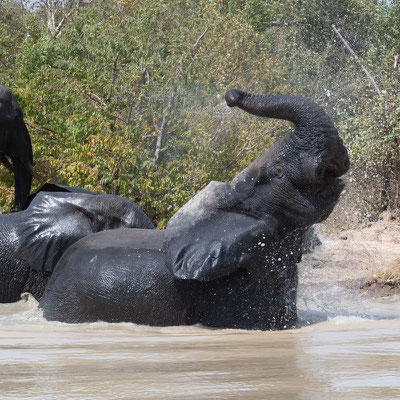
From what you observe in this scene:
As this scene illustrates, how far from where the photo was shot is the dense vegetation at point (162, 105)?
12.3m

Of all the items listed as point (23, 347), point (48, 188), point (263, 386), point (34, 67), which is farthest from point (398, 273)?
point (34, 67)

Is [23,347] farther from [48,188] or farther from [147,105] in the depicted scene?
[147,105]

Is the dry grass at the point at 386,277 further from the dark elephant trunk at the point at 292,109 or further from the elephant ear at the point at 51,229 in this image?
the dark elephant trunk at the point at 292,109

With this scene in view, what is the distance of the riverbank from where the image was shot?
31.1 ft

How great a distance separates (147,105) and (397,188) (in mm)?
4531

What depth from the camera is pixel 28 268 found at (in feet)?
19.0

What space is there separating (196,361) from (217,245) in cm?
168

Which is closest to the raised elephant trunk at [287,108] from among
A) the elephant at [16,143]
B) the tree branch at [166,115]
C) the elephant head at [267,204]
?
the elephant head at [267,204]

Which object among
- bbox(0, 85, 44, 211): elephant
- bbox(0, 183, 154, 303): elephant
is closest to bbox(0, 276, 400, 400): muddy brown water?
bbox(0, 183, 154, 303): elephant

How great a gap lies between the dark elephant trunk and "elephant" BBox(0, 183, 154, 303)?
114 cm

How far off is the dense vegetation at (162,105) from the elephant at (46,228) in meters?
5.63

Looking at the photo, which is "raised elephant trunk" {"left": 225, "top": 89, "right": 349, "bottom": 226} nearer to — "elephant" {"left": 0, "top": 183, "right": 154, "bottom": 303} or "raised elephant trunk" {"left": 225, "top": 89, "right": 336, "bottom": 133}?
"raised elephant trunk" {"left": 225, "top": 89, "right": 336, "bottom": 133}

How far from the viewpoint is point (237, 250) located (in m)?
5.08

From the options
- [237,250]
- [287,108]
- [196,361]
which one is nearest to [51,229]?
[237,250]
